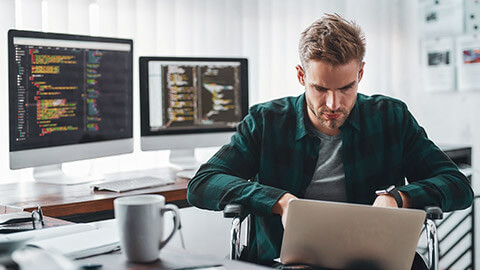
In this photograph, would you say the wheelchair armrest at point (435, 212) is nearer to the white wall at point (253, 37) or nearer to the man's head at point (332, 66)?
the man's head at point (332, 66)

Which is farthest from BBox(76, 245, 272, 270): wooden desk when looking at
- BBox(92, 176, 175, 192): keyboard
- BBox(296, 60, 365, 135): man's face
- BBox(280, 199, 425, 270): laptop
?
BBox(92, 176, 175, 192): keyboard

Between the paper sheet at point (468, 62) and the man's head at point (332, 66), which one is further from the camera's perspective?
the paper sheet at point (468, 62)

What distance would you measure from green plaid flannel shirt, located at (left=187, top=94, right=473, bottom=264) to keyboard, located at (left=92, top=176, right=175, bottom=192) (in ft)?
1.66

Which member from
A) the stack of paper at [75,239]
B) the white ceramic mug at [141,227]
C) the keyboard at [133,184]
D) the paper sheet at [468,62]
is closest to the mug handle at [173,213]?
the white ceramic mug at [141,227]

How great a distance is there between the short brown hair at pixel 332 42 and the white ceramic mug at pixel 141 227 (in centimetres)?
72

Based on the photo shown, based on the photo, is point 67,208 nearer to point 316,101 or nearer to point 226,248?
point 316,101

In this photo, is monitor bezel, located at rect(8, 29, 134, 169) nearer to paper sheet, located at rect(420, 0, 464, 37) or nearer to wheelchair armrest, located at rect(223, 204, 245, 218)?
wheelchair armrest, located at rect(223, 204, 245, 218)

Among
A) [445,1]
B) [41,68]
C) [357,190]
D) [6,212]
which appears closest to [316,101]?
[357,190]

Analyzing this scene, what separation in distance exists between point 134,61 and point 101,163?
476 millimetres

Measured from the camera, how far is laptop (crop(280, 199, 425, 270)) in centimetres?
113

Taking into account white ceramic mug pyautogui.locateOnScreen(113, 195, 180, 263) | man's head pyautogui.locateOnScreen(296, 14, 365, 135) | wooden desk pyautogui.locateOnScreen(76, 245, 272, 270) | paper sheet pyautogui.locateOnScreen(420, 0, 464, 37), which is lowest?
wooden desk pyautogui.locateOnScreen(76, 245, 272, 270)

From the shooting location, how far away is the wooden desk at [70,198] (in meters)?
1.75

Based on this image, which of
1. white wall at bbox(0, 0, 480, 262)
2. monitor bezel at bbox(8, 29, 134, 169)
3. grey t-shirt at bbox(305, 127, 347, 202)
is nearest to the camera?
grey t-shirt at bbox(305, 127, 347, 202)

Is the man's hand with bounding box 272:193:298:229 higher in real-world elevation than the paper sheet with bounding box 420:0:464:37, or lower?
lower
